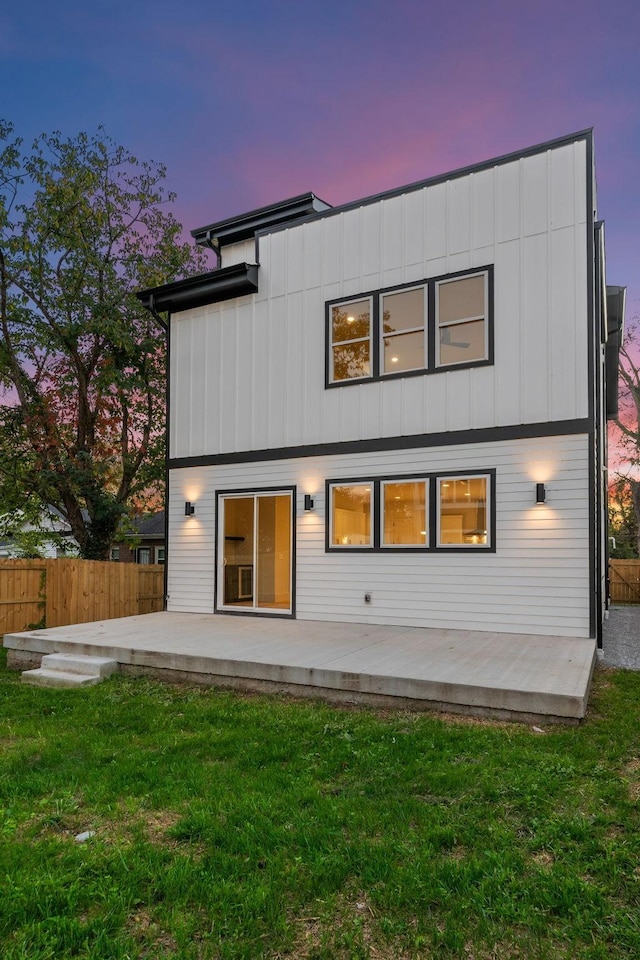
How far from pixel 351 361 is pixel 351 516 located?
2.40 m

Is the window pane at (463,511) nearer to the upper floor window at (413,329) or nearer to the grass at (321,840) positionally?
the upper floor window at (413,329)

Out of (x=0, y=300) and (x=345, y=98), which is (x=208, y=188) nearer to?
(x=345, y=98)

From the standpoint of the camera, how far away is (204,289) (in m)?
10.5

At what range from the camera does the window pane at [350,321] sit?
9.22m

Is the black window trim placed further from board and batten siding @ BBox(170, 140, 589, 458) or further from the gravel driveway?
the gravel driveway

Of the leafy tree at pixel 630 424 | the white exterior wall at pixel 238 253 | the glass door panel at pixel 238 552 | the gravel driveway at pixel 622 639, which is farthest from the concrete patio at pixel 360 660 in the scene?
the leafy tree at pixel 630 424

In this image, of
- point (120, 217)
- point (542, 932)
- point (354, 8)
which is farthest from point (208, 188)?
point (542, 932)

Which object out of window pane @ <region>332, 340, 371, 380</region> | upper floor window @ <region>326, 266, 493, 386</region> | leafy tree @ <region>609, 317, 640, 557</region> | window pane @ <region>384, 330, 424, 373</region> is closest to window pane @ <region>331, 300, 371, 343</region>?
upper floor window @ <region>326, 266, 493, 386</region>

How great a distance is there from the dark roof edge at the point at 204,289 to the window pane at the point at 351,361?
2.06m

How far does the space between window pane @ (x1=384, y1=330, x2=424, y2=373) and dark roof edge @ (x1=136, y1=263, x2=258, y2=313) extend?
2.77 metres

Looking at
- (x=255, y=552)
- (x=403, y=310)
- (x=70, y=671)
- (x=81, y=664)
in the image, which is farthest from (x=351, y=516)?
(x=70, y=671)

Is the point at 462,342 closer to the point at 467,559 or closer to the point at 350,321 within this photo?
the point at 350,321

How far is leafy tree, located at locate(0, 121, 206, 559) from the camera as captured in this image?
1287 cm

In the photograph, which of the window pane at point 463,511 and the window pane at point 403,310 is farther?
the window pane at point 403,310
